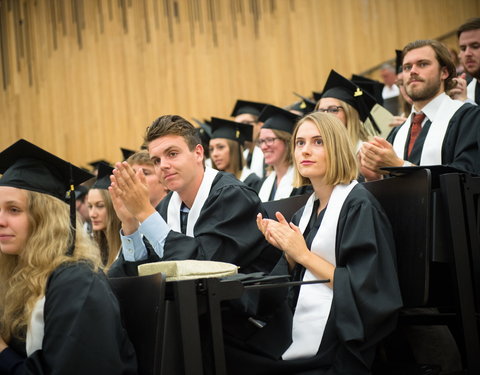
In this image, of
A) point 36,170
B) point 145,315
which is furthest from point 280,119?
point 145,315

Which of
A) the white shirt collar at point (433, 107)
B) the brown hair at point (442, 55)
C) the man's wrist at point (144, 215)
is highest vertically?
the brown hair at point (442, 55)

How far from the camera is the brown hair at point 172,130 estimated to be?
159 inches

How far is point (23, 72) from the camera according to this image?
11.3 metres

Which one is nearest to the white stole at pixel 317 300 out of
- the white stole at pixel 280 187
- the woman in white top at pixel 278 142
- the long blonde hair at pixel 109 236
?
the long blonde hair at pixel 109 236

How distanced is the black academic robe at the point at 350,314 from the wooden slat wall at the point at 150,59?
7384 millimetres

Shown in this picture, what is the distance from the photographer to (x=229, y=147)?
270 inches

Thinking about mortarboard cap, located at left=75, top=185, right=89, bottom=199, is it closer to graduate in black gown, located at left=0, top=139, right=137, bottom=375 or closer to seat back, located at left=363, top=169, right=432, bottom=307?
graduate in black gown, located at left=0, top=139, right=137, bottom=375

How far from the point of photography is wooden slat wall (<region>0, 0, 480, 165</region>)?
10.4 m

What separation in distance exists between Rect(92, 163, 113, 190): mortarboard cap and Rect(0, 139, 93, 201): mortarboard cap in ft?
7.64

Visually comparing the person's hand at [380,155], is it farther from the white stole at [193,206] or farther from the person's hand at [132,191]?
the person's hand at [132,191]

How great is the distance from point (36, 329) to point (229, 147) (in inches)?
175

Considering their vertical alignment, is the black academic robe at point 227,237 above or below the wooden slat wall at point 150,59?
below

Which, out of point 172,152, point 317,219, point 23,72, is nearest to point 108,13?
point 23,72

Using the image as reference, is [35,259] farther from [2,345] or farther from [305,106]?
[305,106]
